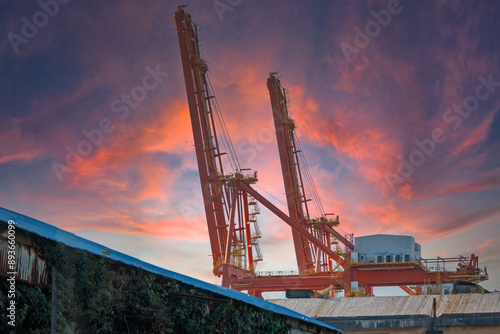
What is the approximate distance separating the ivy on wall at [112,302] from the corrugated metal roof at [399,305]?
13.2 m

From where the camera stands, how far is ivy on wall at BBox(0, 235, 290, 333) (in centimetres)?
781

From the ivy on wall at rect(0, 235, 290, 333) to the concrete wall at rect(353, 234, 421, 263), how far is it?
1260 inches

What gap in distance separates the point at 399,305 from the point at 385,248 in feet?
62.2

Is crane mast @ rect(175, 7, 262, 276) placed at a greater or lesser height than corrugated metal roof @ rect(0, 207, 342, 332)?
greater

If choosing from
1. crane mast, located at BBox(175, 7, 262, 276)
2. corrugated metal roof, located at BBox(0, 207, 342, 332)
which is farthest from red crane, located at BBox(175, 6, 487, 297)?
corrugated metal roof, located at BBox(0, 207, 342, 332)

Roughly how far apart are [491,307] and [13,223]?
19607mm

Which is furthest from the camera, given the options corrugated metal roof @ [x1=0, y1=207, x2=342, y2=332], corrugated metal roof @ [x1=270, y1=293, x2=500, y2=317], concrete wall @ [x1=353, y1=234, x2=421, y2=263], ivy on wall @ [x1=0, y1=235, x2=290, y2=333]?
concrete wall @ [x1=353, y1=234, x2=421, y2=263]

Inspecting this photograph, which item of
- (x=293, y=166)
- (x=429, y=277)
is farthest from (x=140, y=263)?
(x=293, y=166)

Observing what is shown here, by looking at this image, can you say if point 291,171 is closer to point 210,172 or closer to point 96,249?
point 210,172

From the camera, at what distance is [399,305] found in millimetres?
23453

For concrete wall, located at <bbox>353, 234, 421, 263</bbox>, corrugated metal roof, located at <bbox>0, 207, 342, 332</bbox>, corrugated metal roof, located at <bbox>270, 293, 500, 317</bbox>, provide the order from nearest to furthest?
1. corrugated metal roof, located at <bbox>0, 207, 342, 332</bbox>
2. corrugated metal roof, located at <bbox>270, 293, 500, 317</bbox>
3. concrete wall, located at <bbox>353, 234, 421, 263</bbox>

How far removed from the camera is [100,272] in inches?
349

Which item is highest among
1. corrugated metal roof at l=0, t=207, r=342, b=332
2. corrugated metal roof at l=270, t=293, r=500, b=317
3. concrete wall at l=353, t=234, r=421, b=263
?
concrete wall at l=353, t=234, r=421, b=263

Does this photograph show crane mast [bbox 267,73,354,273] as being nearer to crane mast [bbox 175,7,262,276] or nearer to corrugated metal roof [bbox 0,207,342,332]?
crane mast [bbox 175,7,262,276]
